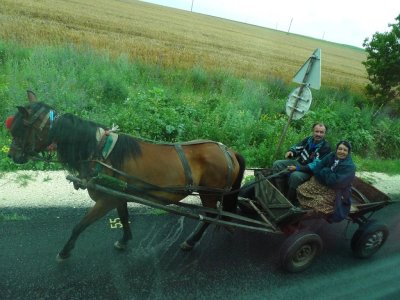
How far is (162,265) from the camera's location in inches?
165

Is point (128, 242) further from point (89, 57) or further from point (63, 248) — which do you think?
point (89, 57)

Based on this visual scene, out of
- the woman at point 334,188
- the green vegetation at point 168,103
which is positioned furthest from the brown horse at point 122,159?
the green vegetation at point 168,103

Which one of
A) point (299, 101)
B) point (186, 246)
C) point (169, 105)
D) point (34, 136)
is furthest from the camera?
point (169, 105)

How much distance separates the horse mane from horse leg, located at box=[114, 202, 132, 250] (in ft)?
2.75

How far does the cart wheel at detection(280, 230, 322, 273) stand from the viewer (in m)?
4.17

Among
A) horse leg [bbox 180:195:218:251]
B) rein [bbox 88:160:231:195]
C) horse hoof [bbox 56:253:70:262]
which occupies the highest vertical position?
rein [bbox 88:160:231:195]

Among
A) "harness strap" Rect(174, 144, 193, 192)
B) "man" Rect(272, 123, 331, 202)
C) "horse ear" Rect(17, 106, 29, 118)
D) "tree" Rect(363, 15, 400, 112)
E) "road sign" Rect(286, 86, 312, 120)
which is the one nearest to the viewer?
"horse ear" Rect(17, 106, 29, 118)

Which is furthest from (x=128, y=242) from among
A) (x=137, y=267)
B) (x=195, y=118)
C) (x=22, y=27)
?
(x=22, y=27)

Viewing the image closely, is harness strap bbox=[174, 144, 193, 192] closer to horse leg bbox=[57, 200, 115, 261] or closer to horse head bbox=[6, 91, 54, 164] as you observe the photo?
horse leg bbox=[57, 200, 115, 261]

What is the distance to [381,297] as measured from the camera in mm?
4230

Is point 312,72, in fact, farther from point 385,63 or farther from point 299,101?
point 385,63

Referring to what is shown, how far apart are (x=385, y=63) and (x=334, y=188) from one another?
1040 cm

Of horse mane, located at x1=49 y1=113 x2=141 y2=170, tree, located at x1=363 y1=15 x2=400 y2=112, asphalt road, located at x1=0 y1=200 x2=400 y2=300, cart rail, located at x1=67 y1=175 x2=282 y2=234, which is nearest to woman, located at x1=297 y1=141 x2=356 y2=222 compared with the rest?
cart rail, located at x1=67 y1=175 x2=282 y2=234

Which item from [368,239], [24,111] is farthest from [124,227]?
[368,239]
